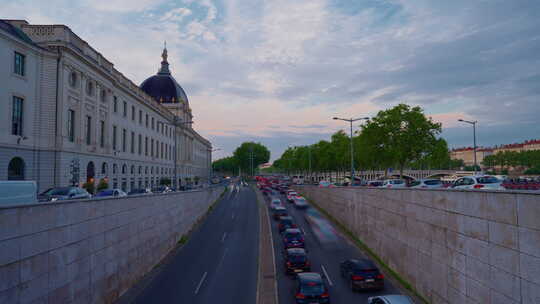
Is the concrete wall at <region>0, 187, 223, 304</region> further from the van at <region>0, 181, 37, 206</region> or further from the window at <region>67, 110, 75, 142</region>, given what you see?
the window at <region>67, 110, 75, 142</region>

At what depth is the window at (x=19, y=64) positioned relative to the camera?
32900mm

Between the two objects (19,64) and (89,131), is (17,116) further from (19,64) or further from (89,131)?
(89,131)

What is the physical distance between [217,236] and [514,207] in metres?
Result: 29.2

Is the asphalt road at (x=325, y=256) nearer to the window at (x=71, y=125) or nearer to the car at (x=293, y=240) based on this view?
the car at (x=293, y=240)

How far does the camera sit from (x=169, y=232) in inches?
1130

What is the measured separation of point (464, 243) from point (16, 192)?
58.8ft

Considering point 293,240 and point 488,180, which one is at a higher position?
point 488,180

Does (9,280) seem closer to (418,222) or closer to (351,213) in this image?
(418,222)

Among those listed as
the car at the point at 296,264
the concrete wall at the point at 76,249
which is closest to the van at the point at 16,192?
the concrete wall at the point at 76,249

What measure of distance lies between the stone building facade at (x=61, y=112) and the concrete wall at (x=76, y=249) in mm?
18467

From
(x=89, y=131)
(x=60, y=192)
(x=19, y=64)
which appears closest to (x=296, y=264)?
(x=60, y=192)

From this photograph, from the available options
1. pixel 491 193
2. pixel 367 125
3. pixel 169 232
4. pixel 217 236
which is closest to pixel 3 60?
pixel 169 232

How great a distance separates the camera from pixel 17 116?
110 feet

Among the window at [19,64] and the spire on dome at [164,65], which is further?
the spire on dome at [164,65]
